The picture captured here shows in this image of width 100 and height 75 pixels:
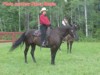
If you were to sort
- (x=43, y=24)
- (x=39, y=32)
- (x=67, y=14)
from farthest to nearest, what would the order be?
(x=67, y=14) → (x=39, y=32) → (x=43, y=24)

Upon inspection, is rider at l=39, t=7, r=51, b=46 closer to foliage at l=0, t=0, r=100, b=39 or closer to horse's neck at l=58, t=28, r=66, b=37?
horse's neck at l=58, t=28, r=66, b=37

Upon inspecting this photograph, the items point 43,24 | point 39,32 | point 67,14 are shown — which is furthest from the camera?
point 67,14

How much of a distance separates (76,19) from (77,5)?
1.73 meters

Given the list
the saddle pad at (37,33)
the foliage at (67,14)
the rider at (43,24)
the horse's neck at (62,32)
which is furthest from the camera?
the foliage at (67,14)

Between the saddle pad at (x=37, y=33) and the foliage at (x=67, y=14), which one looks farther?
the foliage at (x=67, y=14)

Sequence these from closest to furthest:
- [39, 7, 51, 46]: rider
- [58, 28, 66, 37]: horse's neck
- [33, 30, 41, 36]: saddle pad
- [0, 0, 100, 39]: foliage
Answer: [39, 7, 51, 46]: rider, [58, 28, 66, 37]: horse's neck, [33, 30, 41, 36]: saddle pad, [0, 0, 100, 39]: foliage

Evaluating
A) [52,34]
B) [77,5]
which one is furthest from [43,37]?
→ [77,5]

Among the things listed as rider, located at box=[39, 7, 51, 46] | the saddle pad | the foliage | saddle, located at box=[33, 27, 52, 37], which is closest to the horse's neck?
saddle, located at box=[33, 27, 52, 37]

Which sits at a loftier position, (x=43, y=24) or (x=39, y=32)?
(x=43, y=24)

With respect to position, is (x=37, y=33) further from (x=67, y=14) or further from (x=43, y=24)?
(x=67, y=14)

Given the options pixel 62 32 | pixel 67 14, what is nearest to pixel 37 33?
pixel 62 32

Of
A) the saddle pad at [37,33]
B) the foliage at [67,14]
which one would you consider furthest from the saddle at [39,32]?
the foliage at [67,14]

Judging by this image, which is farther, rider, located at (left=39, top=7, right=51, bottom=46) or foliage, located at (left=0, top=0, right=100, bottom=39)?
foliage, located at (left=0, top=0, right=100, bottom=39)

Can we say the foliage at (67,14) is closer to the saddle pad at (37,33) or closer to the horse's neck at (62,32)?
the saddle pad at (37,33)
